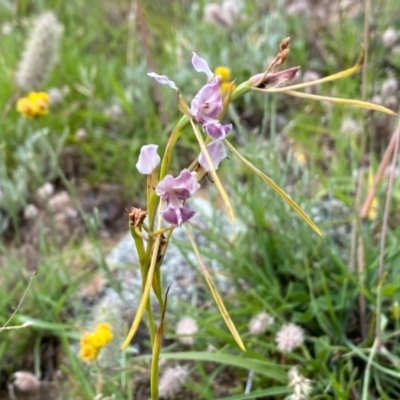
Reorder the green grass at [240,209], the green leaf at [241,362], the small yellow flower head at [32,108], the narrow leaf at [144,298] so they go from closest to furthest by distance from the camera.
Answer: the narrow leaf at [144,298] < the green leaf at [241,362] < the green grass at [240,209] < the small yellow flower head at [32,108]

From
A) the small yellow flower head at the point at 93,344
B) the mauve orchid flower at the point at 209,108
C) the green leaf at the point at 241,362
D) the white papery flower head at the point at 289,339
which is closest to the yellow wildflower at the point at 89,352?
the small yellow flower head at the point at 93,344

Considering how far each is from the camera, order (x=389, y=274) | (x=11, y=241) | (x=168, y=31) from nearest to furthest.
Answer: (x=389, y=274)
(x=11, y=241)
(x=168, y=31)

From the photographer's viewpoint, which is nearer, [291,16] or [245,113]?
[245,113]

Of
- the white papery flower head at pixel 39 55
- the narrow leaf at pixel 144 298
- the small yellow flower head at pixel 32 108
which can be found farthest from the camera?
the white papery flower head at pixel 39 55

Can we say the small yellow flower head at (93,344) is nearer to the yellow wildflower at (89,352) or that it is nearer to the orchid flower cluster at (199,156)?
the yellow wildflower at (89,352)

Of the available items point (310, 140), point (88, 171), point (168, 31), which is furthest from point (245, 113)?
point (168, 31)

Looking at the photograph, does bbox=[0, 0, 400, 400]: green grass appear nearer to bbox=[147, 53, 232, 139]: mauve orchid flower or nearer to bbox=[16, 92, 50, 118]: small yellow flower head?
bbox=[16, 92, 50, 118]: small yellow flower head

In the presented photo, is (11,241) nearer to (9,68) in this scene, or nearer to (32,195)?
(32,195)
